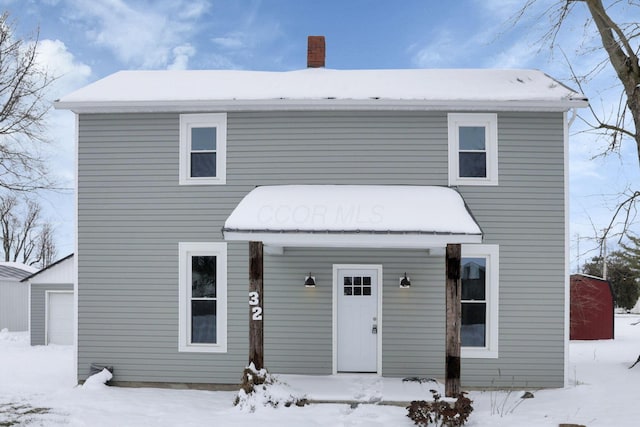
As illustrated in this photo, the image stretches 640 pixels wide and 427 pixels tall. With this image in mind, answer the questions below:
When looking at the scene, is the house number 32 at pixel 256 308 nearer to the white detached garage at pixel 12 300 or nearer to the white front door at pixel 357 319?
the white front door at pixel 357 319

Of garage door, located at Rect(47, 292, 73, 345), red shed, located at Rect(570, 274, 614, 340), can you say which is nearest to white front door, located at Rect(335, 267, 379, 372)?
red shed, located at Rect(570, 274, 614, 340)

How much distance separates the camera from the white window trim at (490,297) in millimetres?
9812

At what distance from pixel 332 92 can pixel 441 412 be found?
6141 mm

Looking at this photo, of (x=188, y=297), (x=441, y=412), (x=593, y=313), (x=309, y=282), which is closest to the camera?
(x=441, y=412)

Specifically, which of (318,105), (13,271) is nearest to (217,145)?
(318,105)

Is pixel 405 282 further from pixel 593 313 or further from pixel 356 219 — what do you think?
pixel 593 313

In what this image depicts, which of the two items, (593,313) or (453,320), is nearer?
(453,320)

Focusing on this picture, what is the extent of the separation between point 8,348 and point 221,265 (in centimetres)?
1168

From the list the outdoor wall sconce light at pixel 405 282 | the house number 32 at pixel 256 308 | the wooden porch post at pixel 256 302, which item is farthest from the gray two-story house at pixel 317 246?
the house number 32 at pixel 256 308

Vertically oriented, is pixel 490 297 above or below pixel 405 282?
below

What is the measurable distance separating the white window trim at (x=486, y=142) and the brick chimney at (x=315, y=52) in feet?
12.3

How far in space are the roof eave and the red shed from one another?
10.9 meters

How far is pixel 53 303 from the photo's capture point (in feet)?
59.4

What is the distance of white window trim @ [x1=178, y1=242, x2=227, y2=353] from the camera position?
1002cm
